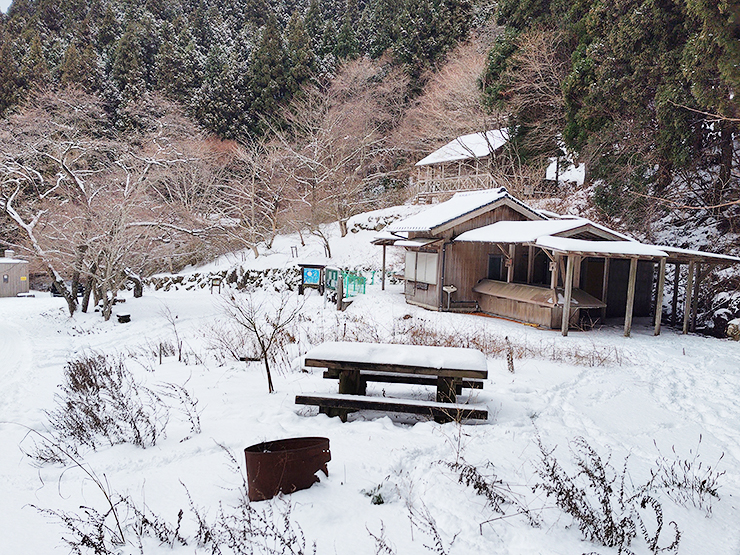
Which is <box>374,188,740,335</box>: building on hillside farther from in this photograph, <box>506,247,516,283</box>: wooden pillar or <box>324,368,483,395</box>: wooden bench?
<box>324,368,483,395</box>: wooden bench

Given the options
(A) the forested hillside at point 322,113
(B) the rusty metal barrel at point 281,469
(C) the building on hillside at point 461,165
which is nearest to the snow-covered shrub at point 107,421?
(B) the rusty metal barrel at point 281,469

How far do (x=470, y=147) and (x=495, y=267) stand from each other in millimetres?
13268

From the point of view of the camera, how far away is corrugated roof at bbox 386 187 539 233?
50.2 feet

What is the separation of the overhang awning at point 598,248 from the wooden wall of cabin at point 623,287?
8.35 ft

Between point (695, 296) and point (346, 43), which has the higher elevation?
point (346, 43)

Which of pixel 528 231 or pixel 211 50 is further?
pixel 211 50

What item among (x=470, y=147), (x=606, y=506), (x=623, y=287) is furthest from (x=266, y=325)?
(x=470, y=147)

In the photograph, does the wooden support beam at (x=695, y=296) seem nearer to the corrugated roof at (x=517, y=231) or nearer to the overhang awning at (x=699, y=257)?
the overhang awning at (x=699, y=257)

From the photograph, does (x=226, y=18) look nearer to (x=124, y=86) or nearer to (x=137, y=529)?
(x=124, y=86)

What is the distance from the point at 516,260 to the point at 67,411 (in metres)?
13.5

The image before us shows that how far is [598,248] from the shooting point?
37.7ft

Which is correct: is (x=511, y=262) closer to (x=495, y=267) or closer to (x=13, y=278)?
(x=495, y=267)

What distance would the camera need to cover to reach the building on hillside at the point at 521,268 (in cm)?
1282

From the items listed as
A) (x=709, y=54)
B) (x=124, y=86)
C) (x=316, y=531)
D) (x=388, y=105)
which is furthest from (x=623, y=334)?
(x=124, y=86)
